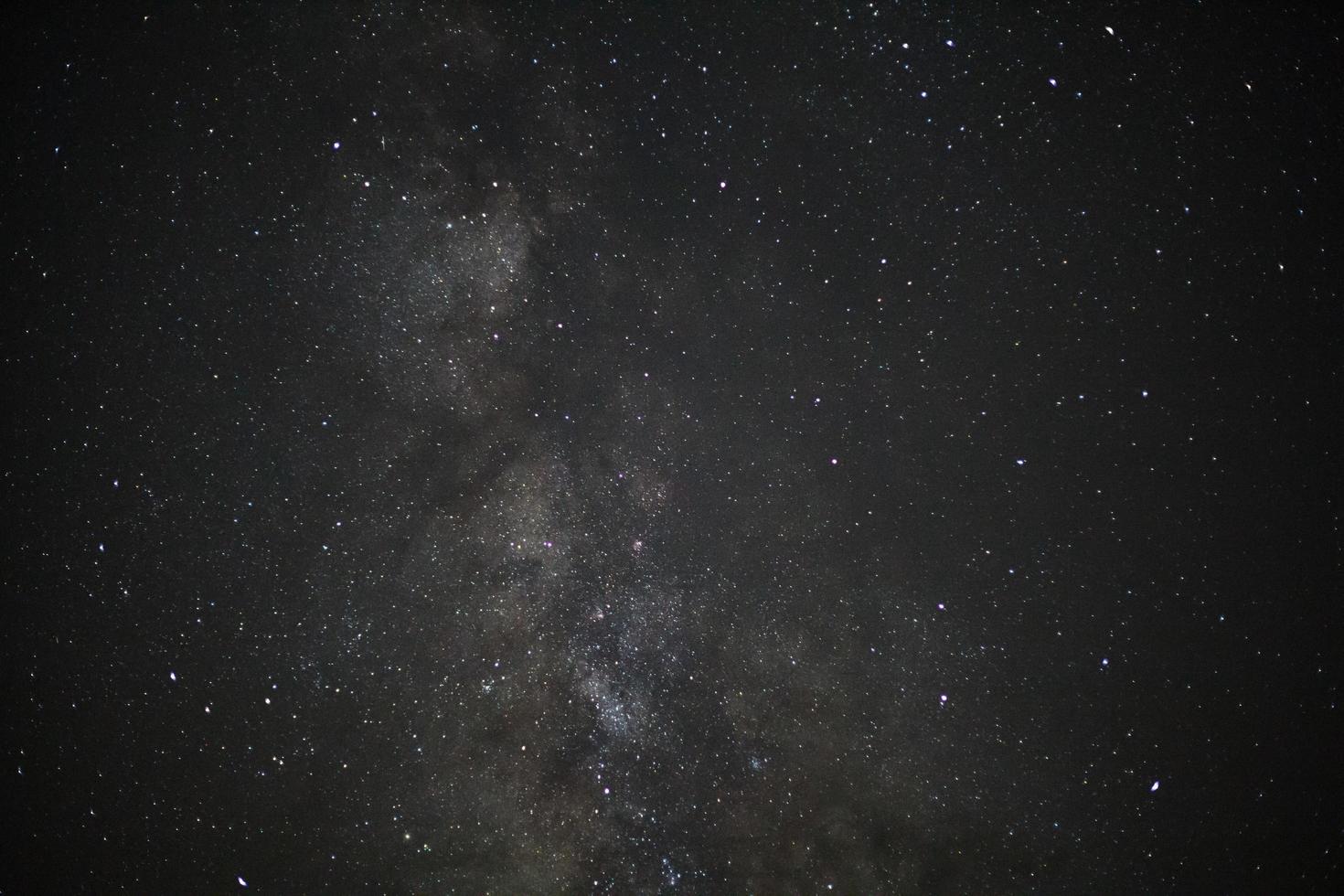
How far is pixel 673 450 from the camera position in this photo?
1283 millimetres

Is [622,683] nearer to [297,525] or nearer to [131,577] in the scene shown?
[297,525]

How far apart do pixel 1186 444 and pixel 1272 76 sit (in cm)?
82

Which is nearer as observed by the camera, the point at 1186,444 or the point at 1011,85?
the point at 1011,85

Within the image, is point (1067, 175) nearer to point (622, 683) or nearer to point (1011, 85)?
point (1011, 85)

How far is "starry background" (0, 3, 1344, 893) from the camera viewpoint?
3.88ft

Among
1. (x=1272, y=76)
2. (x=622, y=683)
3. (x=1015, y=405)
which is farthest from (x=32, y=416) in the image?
(x=1272, y=76)

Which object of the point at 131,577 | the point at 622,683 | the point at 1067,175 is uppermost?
the point at 1067,175

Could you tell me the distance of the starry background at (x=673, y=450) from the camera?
118cm

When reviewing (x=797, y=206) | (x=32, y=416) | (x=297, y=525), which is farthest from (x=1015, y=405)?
(x=32, y=416)

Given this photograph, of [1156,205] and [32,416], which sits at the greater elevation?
[1156,205]

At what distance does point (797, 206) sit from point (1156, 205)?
2.64 feet

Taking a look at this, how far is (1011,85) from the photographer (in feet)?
3.83

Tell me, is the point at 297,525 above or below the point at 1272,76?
below

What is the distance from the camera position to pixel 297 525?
127 cm
